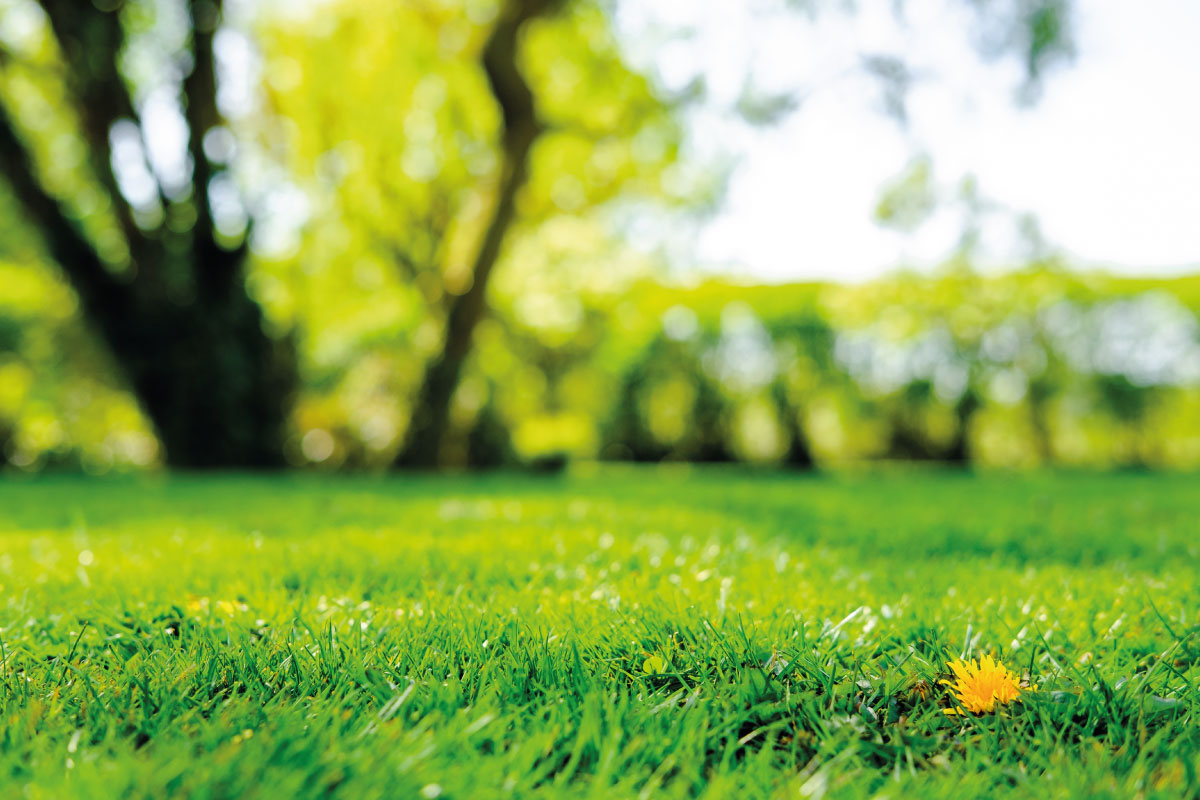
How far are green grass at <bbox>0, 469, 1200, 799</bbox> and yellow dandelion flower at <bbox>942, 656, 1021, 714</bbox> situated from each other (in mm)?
27

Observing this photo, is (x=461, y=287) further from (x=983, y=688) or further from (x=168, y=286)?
(x=983, y=688)

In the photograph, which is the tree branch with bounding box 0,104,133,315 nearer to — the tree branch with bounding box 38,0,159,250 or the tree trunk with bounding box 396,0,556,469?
the tree branch with bounding box 38,0,159,250

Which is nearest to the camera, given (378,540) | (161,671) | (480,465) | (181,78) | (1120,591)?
(161,671)

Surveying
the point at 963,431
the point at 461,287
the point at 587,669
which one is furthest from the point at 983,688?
the point at 963,431

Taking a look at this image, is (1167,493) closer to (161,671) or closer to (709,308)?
(161,671)

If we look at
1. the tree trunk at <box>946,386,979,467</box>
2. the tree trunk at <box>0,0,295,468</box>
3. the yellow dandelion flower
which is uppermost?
the tree trunk at <box>0,0,295,468</box>

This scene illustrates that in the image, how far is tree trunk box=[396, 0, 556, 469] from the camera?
871cm

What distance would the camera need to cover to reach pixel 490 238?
33.6 feet

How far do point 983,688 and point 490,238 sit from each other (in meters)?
9.56

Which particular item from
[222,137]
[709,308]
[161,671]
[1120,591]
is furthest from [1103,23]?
[222,137]

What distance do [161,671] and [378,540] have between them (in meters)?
1.74

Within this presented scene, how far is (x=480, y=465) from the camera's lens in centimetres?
1249

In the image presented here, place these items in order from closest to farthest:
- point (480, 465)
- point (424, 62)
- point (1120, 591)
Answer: point (1120, 591), point (424, 62), point (480, 465)

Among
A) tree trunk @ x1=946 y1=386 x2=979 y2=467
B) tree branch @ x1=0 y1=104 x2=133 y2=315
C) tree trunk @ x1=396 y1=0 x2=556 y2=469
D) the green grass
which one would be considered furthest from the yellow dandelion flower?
tree trunk @ x1=946 y1=386 x2=979 y2=467
